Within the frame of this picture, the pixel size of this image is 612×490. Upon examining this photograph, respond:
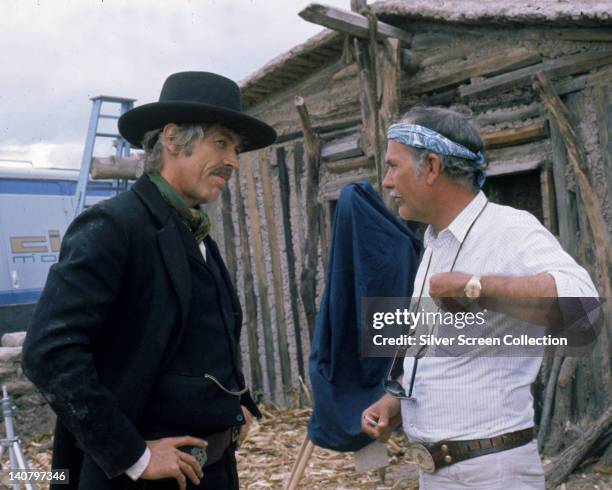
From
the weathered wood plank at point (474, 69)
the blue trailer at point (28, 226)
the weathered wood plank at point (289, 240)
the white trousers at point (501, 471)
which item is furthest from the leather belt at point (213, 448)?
the blue trailer at point (28, 226)

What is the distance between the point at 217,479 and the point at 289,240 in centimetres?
592

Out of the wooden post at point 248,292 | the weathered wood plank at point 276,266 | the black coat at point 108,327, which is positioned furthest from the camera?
the wooden post at point 248,292

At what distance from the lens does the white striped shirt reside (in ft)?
7.41

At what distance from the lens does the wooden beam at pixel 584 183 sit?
576 cm

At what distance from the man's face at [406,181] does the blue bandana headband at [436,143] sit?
0.04m

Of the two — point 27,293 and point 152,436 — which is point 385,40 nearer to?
point 152,436

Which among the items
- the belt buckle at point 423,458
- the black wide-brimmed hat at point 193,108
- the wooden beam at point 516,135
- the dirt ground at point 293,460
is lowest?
the dirt ground at point 293,460

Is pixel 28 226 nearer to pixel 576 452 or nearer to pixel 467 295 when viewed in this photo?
pixel 576 452

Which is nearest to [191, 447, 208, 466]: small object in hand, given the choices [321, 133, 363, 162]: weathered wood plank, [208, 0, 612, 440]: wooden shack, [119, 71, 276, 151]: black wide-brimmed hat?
[119, 71, 276, 151]: black wide-brimmed hat

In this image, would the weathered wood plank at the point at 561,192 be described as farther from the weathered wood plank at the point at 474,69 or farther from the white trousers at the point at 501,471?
the white trousers at the point at 501,471

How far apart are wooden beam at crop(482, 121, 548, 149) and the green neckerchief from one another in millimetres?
4239

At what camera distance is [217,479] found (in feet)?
8.55

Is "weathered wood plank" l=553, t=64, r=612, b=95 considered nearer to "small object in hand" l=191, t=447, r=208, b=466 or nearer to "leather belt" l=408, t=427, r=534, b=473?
"leather belt" l=408, t=427, r=534, b=473

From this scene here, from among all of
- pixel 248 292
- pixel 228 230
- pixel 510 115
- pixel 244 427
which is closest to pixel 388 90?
pixel 510 115
